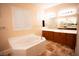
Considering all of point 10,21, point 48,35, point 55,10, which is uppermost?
point 55,10

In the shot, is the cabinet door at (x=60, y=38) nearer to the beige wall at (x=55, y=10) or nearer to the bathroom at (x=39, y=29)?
the bathroom at (x=39, y=29)

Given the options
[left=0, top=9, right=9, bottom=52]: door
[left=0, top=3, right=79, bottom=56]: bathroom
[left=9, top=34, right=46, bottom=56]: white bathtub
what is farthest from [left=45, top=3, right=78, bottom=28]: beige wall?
[left=0, top=9, right=9, bottom=52]: door

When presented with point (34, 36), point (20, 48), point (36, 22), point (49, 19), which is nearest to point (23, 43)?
point (20, 48)

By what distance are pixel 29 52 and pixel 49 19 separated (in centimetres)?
64

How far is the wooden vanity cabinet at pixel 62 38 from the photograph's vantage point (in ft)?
5.61

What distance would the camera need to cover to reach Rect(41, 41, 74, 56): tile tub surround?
1.74 meters

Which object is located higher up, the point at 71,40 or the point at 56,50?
the point at 71,40

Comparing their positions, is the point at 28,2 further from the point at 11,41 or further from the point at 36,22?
the point at 11,41

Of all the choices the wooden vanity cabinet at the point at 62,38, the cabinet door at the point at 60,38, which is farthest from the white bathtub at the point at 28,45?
the cabinet door at the point at 60,38

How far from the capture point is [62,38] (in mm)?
1754

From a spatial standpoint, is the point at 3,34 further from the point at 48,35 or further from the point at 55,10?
the point at 55,10

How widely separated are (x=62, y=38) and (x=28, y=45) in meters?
0.58

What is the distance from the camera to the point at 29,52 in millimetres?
1717

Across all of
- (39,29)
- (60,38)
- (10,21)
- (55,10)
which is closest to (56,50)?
(60,38)
